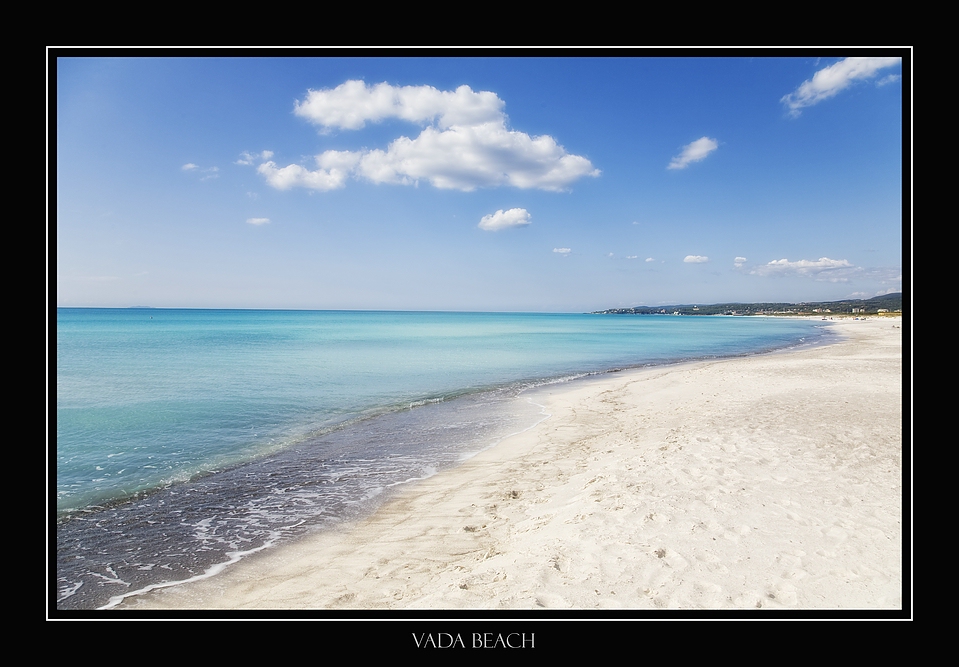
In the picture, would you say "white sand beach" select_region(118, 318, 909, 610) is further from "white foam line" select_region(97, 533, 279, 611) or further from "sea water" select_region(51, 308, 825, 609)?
"sea water" select_region(51, 308, 825, 609)

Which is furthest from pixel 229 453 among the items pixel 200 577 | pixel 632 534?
pixel 632 534

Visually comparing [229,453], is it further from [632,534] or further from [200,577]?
[632,534]

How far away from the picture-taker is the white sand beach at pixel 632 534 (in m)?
3.69

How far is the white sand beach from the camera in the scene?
369cm

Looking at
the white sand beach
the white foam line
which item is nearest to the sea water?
the white foam line

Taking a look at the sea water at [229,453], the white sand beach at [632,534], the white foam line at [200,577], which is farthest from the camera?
the sea water at [229,453]

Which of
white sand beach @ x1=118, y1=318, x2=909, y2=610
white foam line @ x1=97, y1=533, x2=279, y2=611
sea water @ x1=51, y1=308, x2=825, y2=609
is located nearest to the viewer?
white sand beach @ x1=118, y1=318, x2=909, y2=610

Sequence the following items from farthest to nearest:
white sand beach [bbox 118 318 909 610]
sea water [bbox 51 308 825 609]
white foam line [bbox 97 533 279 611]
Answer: sea water [bbox 51 308 825 609]
white foam line [bbox 97 533 279 611]
white sand beach [bbox 118 318 909 610]

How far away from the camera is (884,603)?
3.39 meters

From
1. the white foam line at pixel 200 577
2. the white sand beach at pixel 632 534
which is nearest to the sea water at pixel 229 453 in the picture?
the white foam line at pixel 200 577

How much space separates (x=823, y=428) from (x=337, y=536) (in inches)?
369

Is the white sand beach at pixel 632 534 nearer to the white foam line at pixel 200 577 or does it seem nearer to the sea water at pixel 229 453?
the white foam line at pixel 200 577
